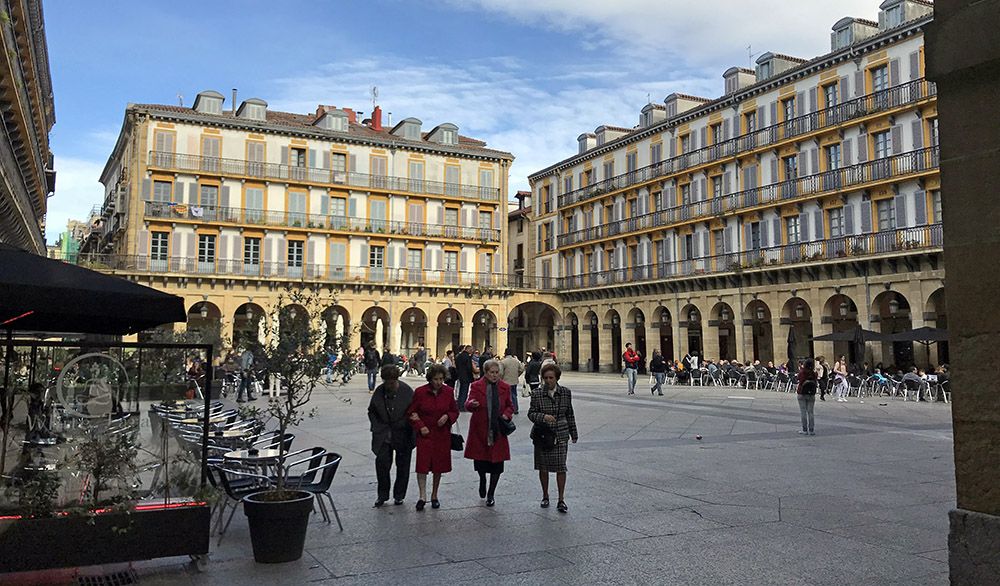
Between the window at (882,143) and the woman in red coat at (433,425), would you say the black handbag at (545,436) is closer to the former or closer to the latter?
the woman in red coat at (433,425)

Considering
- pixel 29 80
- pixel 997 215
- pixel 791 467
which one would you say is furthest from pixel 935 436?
pixel 29 80

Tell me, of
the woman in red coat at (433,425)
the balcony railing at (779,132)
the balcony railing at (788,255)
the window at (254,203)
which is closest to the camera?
the woman in red coat at (433,425)

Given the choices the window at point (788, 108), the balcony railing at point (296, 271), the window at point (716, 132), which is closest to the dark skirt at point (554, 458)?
the window at point (788, 108)

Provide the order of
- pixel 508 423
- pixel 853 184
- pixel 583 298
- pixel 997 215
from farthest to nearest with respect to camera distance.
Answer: pixel 583 298 → pixel 853 184 → pixel 508 423 → pixel 997 215

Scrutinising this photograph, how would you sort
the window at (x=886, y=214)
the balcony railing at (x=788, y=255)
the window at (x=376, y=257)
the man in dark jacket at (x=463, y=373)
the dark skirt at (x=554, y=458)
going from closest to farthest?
the dark skirt at (x=554, y=458), the man in dark jacket at (x=463, y=373), the balcony railing at (x=788, y=255), the window at (x=886, y=214), the window at (x=376, y=257)

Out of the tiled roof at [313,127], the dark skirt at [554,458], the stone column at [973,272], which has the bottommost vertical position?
the dark skirt at [554,458]

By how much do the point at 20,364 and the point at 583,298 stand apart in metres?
43.0

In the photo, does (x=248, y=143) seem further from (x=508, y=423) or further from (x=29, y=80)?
(x=508, y=423)

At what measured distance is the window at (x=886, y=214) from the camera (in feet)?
99.6

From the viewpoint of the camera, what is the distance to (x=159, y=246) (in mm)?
41625

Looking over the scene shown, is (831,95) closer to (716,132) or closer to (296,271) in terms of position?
(716,132)

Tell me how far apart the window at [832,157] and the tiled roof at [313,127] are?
22.1 m

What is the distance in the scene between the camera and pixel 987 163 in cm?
361

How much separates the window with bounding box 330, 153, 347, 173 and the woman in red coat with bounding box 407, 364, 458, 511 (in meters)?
40.3
